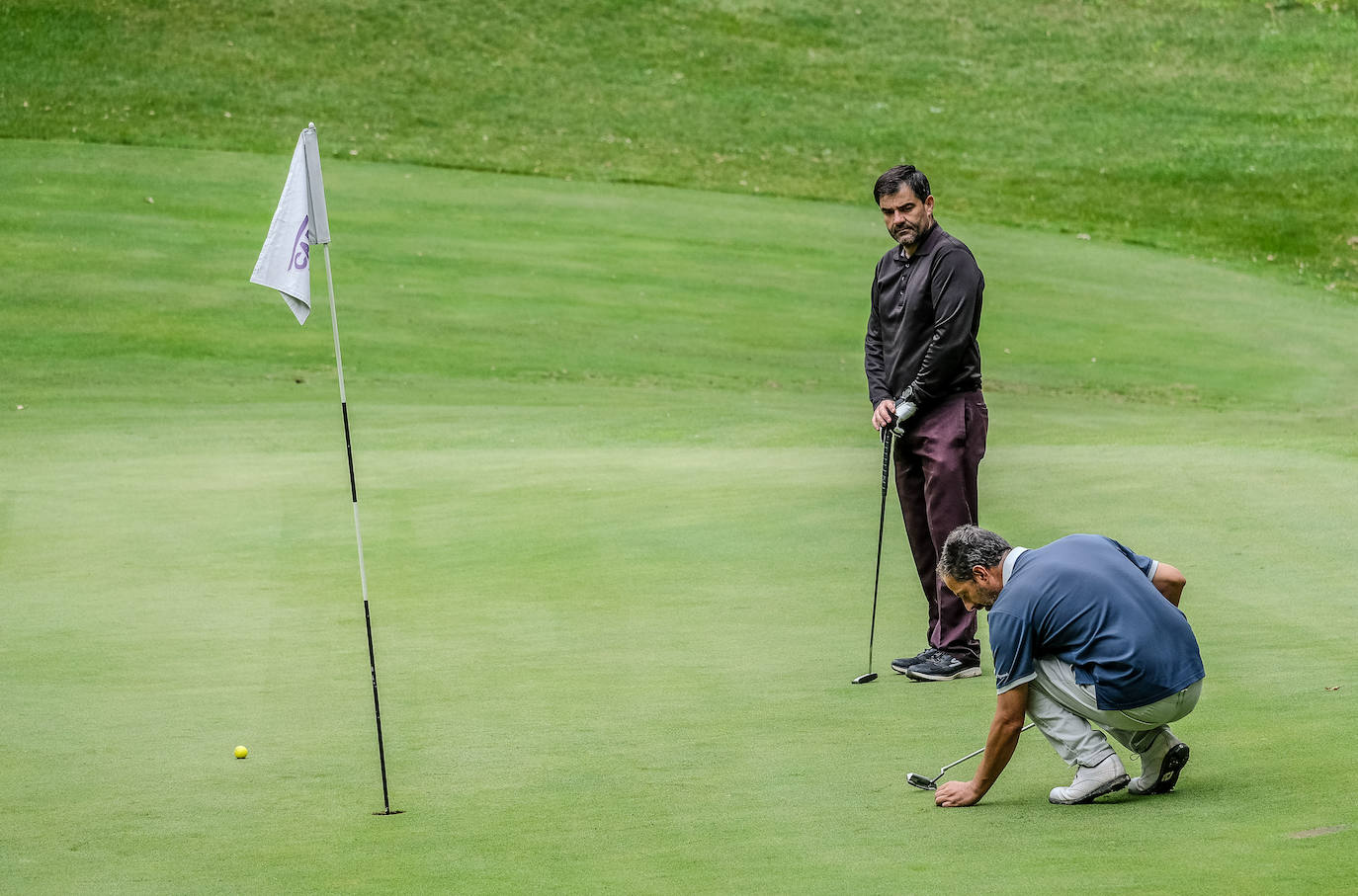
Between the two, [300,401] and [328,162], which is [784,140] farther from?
[300,401]

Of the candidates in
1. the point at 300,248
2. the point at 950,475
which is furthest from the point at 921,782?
the point at 300,248

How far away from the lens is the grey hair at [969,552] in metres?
5.56

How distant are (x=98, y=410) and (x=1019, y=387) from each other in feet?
31.9

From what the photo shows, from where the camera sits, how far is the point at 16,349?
1861 centimetres

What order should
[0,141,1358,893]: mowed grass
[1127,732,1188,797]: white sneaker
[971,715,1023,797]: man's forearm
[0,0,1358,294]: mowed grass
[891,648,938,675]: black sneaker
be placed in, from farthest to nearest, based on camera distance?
1. [0,0,1358,294]: mowed grass
2. [891,648,938,675]: black sneaker
3. [1127,732,1188,797]: white sneaker
4. [971,715,1023,797]: man's forearm
5. [0,141,1358,893]: mowed grass

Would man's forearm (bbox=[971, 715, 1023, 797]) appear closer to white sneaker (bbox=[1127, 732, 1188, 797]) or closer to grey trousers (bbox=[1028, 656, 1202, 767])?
grey trousers (bbox=[1028, 656, 1202, 767])

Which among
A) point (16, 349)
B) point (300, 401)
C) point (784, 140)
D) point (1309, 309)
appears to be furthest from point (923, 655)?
point (784, 140)

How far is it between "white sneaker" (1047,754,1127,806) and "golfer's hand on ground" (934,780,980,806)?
30cm

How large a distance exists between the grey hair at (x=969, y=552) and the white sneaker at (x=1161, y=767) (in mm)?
809

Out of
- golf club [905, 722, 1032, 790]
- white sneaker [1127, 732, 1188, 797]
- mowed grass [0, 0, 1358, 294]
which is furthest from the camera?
mowed grass [0, 0, 1358, 294]


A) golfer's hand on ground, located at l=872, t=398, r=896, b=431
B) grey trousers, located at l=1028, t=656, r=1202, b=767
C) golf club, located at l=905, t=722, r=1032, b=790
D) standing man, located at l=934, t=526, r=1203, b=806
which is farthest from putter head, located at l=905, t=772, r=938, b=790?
golfer's hand on ground, located at l=872, t=398, r=896, b=431

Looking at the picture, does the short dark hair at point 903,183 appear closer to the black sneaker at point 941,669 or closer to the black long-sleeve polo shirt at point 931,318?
the black long-sleeve polo shirt at point 931,318

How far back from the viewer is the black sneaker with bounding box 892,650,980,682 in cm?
728

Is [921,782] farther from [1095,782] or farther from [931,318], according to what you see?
[931,318]
